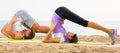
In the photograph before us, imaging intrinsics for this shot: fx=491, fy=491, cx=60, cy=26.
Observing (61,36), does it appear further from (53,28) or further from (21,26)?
(21,26)

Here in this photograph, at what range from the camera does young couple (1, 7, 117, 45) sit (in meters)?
8.09

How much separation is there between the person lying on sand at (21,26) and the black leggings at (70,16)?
75cm

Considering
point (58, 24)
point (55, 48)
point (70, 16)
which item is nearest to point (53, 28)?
point (58, 24)

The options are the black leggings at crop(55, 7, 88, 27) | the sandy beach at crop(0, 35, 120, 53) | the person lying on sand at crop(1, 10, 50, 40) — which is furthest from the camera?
the person lying on sand at crop(1, 10, 50, 40)

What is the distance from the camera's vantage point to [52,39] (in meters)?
8.29

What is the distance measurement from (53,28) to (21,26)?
1.00m

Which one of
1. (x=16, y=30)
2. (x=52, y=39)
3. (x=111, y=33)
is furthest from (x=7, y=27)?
(x=111, y=33)

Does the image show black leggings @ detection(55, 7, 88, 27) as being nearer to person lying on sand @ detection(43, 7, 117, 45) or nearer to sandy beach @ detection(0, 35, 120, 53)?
person lying on sand @ detection(43, 7, 117, 45)

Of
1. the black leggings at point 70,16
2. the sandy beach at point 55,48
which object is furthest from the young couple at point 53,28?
the sandy beach at point 55,48

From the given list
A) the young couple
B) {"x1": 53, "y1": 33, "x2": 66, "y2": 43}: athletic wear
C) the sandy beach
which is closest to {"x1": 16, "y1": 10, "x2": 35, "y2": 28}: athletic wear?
the young couple

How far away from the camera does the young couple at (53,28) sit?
809cm

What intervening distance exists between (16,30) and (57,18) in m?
0.96

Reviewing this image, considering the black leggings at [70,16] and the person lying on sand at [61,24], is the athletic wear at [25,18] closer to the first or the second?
the person lying on sand at [61,24]

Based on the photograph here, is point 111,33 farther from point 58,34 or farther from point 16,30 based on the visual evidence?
point 16,30
